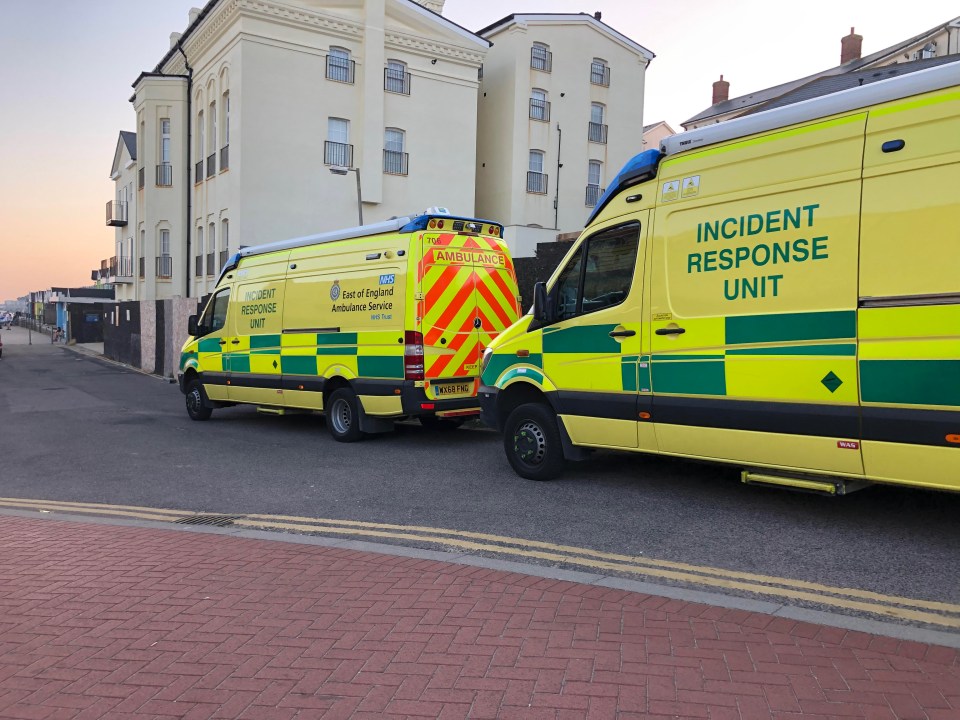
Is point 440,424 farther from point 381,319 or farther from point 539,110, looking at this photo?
point 539,110

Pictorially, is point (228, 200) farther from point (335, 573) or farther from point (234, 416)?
point (335, 573)

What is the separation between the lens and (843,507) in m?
6.45

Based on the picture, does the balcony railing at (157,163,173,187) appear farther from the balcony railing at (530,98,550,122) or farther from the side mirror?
the side mirror

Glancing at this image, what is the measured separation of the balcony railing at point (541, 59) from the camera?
31656 mm

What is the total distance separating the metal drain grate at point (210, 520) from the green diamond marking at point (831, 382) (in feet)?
16.0

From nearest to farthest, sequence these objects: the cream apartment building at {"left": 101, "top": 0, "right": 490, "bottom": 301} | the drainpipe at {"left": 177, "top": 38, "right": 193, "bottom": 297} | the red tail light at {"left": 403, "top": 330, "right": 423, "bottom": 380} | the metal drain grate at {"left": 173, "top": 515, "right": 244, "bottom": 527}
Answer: the metal drain grate at {"left": 173, "top": 515, "right": 244, "bottom": 527} < the red tail light at {"left": 403, "top": 330, "right": 423, "bottom": 380} < the cream apartment building at {"left": 101, "top": 0, "right": 490, "bottom": 301} < the drainpipe at {"left": 177, "top": 38, "right": 193, "bottom": 297}

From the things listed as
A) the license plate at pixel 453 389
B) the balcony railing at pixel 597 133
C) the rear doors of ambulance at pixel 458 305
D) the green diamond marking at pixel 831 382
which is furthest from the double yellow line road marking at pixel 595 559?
the balcony railing at pixel 597 133

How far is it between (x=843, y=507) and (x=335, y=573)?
13.9 feet

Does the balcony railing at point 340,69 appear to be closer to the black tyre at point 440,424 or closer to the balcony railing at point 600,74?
the balcony railing at point 600,74

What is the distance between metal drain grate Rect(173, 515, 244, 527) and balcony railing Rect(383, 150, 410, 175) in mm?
22707

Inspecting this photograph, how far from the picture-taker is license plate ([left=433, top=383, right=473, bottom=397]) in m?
9.88

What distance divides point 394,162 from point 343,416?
1907cm

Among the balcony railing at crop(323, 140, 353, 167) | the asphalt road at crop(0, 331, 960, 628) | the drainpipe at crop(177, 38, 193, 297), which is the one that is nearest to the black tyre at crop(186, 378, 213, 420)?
the asphalt road at crop(0, 331, 960, 628)

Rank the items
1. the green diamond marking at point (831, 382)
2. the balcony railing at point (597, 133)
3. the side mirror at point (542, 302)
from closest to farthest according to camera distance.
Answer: the green diamond marking at point (831, 382), the side mirror at point (542, 302), the balcony railing at point (597, 133)
